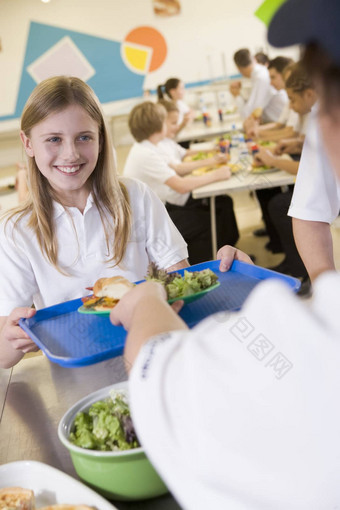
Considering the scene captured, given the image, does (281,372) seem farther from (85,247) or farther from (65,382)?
(85,247)

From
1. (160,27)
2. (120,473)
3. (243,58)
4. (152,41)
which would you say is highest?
(160,27)

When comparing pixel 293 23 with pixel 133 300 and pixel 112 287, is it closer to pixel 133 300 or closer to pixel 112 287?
pixel 133 300

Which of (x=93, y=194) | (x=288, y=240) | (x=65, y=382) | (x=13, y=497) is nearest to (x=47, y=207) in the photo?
(x=93, y=194)


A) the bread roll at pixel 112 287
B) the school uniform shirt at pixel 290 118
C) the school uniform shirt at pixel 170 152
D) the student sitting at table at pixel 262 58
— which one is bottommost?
the bread roll at pixel 112 287

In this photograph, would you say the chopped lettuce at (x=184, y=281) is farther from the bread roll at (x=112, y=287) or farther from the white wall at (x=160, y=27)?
the white wall at (x=160, y=27)

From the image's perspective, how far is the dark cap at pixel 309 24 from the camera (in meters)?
0.42

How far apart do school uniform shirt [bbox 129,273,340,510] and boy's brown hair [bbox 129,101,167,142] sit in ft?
10.5

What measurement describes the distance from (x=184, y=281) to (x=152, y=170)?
8.50 ft

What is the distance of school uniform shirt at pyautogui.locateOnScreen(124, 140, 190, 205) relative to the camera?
352 cm

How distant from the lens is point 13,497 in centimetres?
70

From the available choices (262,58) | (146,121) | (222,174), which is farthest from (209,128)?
(222,174)

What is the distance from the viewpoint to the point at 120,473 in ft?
2.22

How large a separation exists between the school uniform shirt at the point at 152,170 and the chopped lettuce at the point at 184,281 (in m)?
2.46

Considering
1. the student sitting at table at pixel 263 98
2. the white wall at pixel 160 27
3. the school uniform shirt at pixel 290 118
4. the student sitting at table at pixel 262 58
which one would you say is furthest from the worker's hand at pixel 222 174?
the white wall at pixel 160 27
